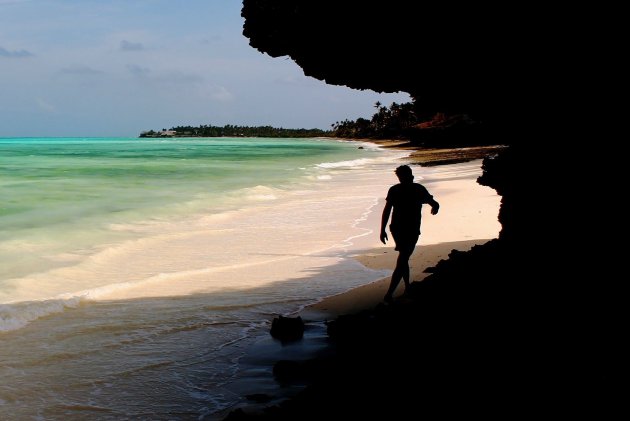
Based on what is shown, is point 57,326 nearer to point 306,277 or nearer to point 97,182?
point 306,277

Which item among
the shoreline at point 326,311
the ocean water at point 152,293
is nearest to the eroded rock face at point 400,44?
the shoreline at point 326,311

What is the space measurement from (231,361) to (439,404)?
2.24 m

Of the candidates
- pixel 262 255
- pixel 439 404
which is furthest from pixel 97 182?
pixel 439 404

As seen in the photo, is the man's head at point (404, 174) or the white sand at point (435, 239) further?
the white sand at point (435, 239)

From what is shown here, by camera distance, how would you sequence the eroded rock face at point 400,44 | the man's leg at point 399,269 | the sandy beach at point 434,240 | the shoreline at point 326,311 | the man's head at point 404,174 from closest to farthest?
the shoreline at point 326,311 < the eroded rock face at point 400,44 < the man's leg at point 399,269 < the man's head at point 404,174 < the sandy beach at point 434,240

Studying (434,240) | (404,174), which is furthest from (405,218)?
(434,240)

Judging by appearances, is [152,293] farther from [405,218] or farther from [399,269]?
[405,218]

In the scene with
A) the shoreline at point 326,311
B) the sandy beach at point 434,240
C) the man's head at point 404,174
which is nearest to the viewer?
the shoreline at point 326,311

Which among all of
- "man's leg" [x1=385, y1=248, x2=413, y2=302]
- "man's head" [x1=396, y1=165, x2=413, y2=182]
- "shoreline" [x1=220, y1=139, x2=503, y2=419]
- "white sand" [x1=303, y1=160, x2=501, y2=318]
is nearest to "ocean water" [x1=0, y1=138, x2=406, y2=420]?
"shoreline" [x1=220, y1=139, x2=503, y2=419]

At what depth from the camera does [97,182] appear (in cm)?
3206

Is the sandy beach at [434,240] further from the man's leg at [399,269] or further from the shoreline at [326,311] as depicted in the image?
the man's leg at [399,269]

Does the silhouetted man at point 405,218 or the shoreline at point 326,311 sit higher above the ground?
the silhouetted man at point 405,218

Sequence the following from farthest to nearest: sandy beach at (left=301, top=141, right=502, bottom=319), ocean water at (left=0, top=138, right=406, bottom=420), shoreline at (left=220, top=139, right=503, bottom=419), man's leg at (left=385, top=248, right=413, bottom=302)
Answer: sandy beach at (left=301, top=141, right=502, bottom=319) < man's leg at (left=385, top=248, right=413, bottom=302) < ocean water at (left=0, top=138, right=406, bottom=420) < shoreline at (left=220, top=139, right=503, bottom=419)

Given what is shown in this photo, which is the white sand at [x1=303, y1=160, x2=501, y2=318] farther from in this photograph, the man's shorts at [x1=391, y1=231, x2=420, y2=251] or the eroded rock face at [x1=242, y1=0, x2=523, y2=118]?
the eroded rock face at [x1=242, y1=0, x2=523, y2=118]
